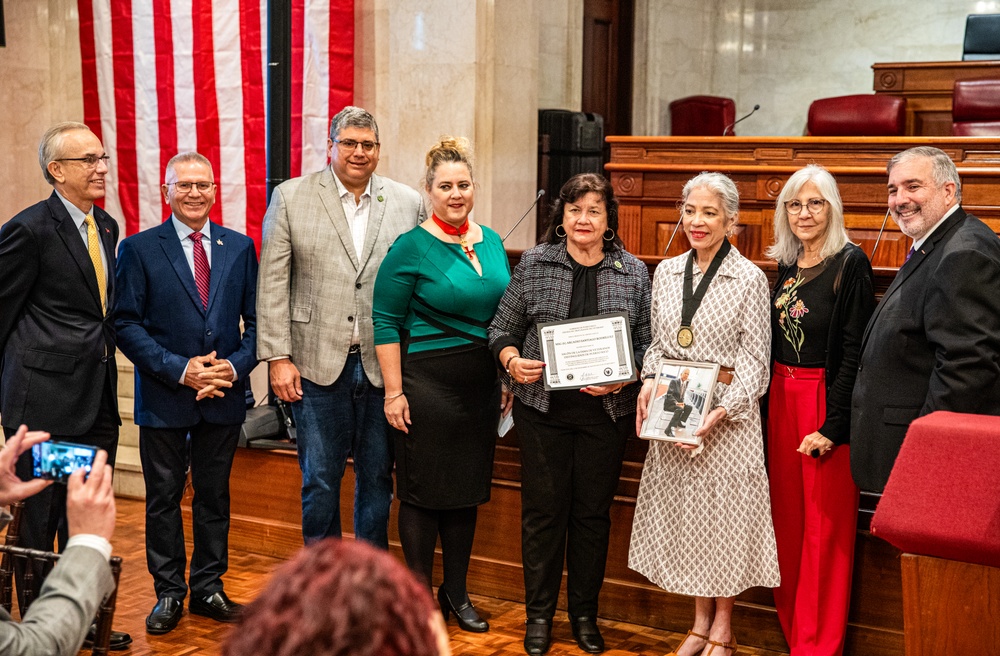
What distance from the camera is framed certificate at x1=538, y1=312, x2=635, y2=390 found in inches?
124

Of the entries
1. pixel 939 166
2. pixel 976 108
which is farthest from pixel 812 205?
pixel 976 108

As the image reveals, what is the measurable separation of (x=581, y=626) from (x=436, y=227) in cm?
135

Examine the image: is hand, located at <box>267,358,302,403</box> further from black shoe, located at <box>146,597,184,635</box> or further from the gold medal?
the gold medal

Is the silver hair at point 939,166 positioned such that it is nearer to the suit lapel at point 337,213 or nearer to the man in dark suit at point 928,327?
the man in dark suit at point 928,327

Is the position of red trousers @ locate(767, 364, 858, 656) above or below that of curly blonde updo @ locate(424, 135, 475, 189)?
below

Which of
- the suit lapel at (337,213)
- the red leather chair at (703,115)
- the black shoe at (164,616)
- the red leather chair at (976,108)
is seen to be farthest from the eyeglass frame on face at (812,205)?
the red leather chair at (703,115)

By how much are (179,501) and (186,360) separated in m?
0.50

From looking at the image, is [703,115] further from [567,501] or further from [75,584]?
[75,584]

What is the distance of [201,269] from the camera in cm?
359

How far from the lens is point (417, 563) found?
3.55 meters

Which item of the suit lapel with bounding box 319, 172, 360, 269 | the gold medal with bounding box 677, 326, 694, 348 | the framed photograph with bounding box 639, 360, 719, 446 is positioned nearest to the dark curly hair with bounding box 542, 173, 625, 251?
the gold medal with bounding box 677, 326, 694, 348

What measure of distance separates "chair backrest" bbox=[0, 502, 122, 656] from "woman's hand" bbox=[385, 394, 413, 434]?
3.22 feet

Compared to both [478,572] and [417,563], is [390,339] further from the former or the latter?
[478,572]

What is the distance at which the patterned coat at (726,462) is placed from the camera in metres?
3.16
